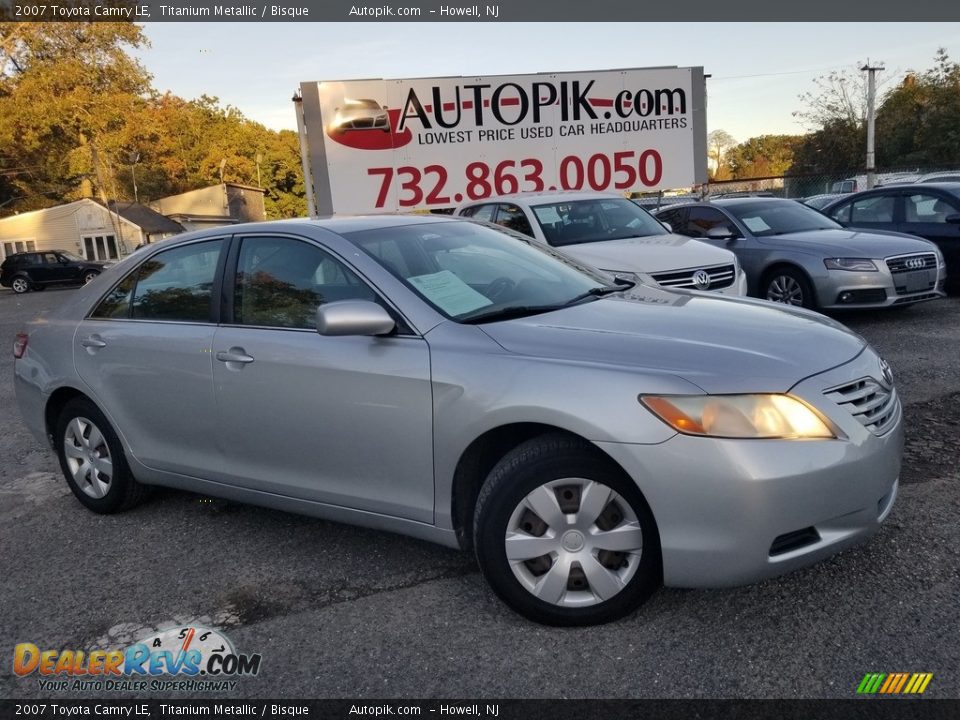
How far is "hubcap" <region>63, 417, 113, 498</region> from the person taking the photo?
4375 millimetres

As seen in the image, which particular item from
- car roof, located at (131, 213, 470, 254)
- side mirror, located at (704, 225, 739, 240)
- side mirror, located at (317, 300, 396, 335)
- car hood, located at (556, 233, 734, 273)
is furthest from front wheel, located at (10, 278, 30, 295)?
side mirror, located at (317, 300, 396, 335)

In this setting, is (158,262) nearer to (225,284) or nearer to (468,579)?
(225,284)

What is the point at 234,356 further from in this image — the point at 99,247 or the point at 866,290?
the point at 99,247

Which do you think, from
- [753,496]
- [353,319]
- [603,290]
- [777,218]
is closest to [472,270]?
[603,290]

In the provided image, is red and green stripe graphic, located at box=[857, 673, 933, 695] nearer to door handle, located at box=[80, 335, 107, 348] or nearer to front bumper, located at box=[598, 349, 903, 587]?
front bumper, located at box=[598, 349, 903, 587]

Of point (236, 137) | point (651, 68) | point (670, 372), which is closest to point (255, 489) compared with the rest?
point (670, 372)

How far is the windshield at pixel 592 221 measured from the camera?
28.0 feet

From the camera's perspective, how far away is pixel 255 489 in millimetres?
3723

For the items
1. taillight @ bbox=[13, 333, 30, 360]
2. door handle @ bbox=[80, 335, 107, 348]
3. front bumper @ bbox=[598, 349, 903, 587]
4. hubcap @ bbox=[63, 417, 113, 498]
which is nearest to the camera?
front bumper @ bbox=[598, 349, 903, 587]

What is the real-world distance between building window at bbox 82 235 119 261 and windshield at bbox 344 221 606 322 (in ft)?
154

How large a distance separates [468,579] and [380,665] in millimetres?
679

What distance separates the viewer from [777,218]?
9.62 meters

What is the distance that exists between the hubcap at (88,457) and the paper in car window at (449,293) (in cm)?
211

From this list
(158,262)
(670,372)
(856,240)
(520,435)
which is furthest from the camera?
(856,240)
